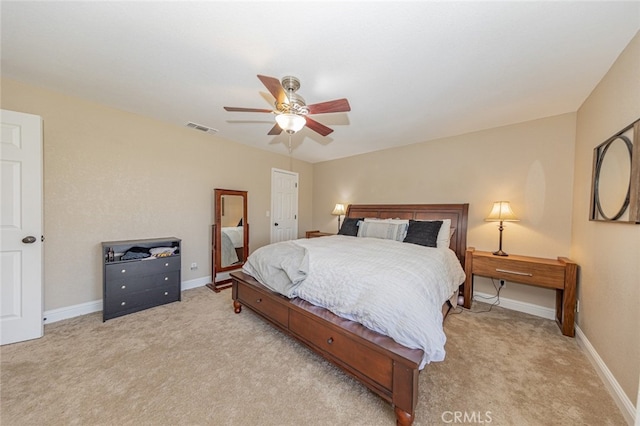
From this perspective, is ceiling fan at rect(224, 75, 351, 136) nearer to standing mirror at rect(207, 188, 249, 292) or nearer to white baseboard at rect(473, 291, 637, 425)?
standing mirror at rect(207, 188, 249, 292)

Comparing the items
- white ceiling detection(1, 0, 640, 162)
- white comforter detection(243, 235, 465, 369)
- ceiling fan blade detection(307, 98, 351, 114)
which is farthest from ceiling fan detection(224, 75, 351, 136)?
white comforter detection(243, 235, 465, 369)

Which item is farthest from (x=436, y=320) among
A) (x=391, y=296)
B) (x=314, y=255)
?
(x=314, y=255)

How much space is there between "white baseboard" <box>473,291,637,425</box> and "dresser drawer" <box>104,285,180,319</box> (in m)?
4.21

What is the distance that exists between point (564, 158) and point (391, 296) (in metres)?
2.98

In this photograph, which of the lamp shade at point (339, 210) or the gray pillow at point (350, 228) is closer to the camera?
the gray pillow at point (350, 228)

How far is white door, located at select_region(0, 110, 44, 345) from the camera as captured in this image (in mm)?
2059

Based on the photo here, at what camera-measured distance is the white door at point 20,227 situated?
2059mm

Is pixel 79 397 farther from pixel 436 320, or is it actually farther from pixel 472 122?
pixel 472 122

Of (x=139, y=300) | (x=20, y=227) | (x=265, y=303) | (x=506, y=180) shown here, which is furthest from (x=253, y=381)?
(x=506, y=180)

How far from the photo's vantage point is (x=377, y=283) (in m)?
1.64

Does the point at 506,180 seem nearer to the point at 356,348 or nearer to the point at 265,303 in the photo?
the point at 356,348

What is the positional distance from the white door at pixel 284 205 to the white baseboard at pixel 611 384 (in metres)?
4.45

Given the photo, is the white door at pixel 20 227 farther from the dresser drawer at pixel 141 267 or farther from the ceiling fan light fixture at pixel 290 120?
the ceiling fan light fixture at pixel 290 120

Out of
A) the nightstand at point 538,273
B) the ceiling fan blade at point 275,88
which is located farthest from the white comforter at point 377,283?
the ceiling fan blade at point 275,88
